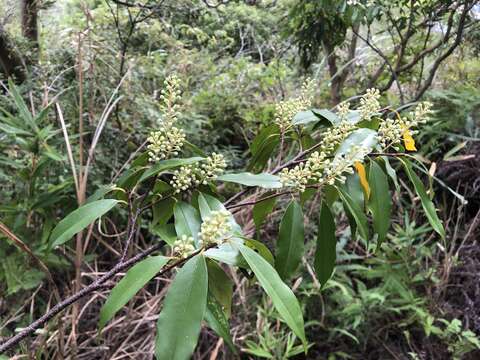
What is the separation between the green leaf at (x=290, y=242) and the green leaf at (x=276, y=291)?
141 millimetres

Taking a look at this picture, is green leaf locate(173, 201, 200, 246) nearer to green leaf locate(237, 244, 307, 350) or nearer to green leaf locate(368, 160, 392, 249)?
green leaf locate(237, 244, 307, 350)

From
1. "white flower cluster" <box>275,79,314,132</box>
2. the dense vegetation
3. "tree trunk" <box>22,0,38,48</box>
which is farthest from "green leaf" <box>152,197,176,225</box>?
"tree trunk" <box>22,0,38,48</box>

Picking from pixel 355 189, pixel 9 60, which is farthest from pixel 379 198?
pixel 9 60

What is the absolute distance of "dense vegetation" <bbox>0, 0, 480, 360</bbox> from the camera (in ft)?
1.63

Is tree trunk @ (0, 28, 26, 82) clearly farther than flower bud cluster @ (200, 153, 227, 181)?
Yes

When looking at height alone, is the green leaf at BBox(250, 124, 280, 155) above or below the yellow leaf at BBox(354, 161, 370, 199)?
above

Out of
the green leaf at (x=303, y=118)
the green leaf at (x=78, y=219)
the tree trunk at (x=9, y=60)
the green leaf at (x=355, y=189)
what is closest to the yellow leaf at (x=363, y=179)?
the green leaf at (x=355, y=189)

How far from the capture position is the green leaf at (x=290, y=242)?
0.54 meters

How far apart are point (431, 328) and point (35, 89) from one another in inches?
63.5

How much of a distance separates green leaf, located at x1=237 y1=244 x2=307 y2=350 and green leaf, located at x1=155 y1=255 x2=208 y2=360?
0.16 ft

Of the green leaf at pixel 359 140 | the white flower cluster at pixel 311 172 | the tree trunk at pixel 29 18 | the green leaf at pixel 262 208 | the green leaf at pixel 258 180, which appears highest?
the tree trunk at pixel 29 18

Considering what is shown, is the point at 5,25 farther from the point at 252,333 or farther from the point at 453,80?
the point at 453,80

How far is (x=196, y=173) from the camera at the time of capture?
0.54 metres

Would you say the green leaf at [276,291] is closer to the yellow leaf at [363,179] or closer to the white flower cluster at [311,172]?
the white flower cluster at [311,172]
